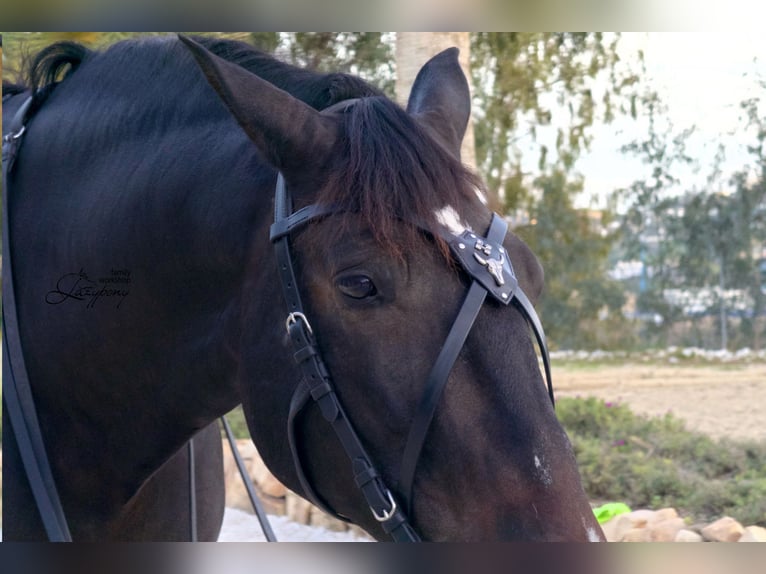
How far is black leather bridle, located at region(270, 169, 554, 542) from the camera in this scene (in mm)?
1473

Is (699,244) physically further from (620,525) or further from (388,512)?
(388,512)

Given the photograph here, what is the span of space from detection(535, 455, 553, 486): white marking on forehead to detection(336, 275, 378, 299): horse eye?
41 cm

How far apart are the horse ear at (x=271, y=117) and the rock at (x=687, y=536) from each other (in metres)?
3.87

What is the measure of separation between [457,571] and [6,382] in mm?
1155

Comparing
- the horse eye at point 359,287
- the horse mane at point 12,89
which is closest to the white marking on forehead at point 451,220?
the horse eye at point 359,287

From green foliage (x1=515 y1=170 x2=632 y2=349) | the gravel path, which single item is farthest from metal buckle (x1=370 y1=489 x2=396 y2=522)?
green foliage (x1=515 y1=170 x2=632 y2=349)

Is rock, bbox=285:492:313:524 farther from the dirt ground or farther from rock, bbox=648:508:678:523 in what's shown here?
the dirt ground

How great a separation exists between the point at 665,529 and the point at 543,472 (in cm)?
380

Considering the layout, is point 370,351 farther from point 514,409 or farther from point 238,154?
point 238,154

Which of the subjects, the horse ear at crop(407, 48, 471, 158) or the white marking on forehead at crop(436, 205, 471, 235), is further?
the horse ear at crop(407, 48, 471, 158)

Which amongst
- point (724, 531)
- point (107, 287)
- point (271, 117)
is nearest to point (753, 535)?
point (724, 531)

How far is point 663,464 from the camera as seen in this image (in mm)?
6039

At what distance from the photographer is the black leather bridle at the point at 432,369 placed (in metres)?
1.47

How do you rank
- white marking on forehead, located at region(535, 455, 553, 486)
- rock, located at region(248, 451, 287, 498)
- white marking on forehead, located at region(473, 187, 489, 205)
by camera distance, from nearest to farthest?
white marking on forehead, located at region(535, 455, 553, 486)
white marking on forehead, located at region(473, 187, 489, 205)
rock, located at region(248, 451, 287, 498)
